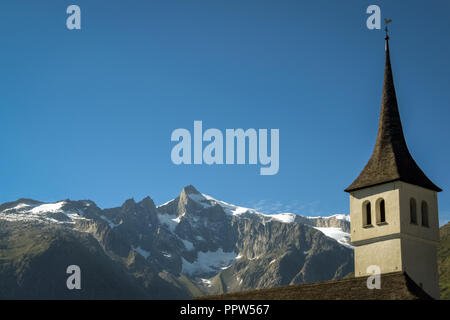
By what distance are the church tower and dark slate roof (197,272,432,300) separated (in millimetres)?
6772

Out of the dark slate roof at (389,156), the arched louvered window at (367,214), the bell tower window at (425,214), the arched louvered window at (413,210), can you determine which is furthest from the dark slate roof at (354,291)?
the dark slate roof at (389,156)

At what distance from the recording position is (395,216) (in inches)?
2151

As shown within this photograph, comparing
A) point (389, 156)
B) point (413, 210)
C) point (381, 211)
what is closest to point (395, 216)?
point (381, 211)

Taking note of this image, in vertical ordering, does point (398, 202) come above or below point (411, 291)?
above

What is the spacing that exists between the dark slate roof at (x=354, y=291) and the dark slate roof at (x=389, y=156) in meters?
11.2

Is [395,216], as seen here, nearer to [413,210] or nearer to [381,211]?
[381,211]

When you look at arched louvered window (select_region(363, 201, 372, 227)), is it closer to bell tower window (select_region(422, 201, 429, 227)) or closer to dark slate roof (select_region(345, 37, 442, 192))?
dark slate roof (select_region(345, 37, 442, 192))

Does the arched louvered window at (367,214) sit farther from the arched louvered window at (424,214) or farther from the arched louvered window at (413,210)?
the arched louvered window at (424,214)

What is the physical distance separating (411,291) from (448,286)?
165 m
